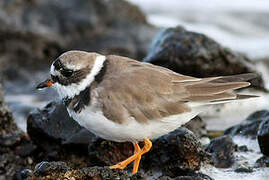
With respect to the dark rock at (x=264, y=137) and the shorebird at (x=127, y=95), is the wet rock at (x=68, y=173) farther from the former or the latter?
the dark rock at (x=264, y=137)

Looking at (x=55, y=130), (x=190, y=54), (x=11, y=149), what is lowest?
(x=11, y=149)

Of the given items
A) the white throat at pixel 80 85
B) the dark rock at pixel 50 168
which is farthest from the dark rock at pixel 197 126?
the dark rock at pixel 50 168

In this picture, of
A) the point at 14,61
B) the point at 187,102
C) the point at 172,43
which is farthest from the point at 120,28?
the point at 187,102

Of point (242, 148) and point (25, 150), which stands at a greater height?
point (242, 148)

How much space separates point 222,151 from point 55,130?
2.62 meters

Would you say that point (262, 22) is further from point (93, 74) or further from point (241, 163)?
point (93, 74)

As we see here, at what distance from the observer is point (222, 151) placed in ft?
21.5

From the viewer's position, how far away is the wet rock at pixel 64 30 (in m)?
12.0

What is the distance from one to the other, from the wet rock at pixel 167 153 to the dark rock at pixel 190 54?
312 cm

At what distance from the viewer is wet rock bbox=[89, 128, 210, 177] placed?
6109 mm

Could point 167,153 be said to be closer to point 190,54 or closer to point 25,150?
point 25,150

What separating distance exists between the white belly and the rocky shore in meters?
0.55

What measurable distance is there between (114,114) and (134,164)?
1.01m

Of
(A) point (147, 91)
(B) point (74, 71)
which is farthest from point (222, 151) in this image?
(B) point (74, 71)
